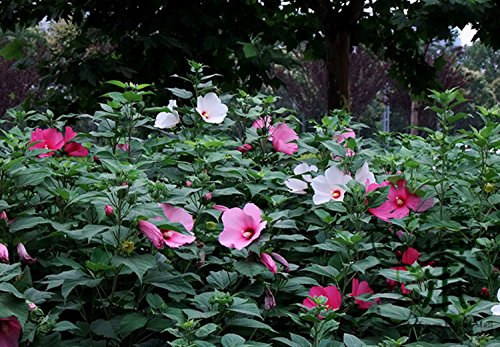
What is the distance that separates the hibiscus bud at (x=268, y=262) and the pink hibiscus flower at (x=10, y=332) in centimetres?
55

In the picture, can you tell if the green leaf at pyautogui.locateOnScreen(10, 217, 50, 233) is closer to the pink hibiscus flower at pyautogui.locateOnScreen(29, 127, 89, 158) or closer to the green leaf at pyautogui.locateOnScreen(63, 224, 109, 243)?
the green leaf at pyautogui.locateOnScreen(63, 224, 109, 243)

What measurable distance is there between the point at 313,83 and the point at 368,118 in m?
6.17

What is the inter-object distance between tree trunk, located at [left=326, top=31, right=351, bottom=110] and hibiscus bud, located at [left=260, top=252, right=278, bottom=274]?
21.5ft

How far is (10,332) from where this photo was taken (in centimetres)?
147

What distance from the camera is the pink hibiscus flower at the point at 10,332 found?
1472 mm

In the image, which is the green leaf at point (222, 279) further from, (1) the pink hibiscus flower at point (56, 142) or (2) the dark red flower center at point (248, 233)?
(1) the pink hibiscus flower at point (56, 142)

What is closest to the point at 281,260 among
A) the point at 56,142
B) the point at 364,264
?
the point at 364,264

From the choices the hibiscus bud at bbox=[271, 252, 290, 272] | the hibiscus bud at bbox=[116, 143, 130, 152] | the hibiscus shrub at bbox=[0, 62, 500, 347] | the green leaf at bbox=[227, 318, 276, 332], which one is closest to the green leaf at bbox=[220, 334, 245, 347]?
the hibiscus shrub at bbox=[0, 62, 500, 347]

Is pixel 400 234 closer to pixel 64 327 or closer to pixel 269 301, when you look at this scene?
pixel 269 301

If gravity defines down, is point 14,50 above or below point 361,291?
above

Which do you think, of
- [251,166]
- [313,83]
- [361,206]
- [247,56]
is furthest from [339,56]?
[313,83]

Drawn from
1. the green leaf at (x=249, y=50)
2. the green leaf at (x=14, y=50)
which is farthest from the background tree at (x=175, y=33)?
the green leaf at (x=14, y=50)

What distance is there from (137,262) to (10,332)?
28 cm

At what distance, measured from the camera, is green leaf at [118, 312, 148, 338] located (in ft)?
5.05
